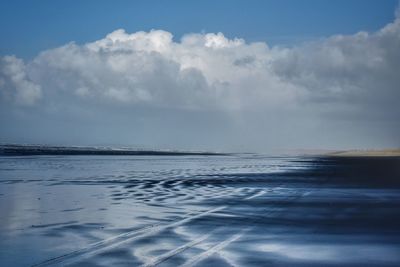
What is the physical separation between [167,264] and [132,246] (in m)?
2.03

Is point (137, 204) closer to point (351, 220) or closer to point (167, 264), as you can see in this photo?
point (351, 220)

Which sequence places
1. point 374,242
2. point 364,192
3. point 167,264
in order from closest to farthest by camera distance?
point 167,264 < point 374,242 < point 364,192

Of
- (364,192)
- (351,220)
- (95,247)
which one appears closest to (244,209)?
(351,220)

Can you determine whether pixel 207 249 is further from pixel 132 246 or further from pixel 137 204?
pixel 137 204

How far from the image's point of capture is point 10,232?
1373cm

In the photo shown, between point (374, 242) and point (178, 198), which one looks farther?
point (178, 198)

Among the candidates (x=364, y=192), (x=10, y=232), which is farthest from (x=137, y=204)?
(x=364, y=192)

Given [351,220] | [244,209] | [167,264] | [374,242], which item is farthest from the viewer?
[244,209]

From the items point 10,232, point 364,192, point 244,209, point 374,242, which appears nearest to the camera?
point 374,242

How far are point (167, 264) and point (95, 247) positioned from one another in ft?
7.92

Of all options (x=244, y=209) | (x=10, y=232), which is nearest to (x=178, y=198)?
(x=244, y=209)

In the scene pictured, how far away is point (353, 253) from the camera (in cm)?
1132

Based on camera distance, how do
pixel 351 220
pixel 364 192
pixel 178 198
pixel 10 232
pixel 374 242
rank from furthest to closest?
pixel 364 192 → pixel 178 198 → pixel 351 220 → pixel 10 232 → pixel 374 242

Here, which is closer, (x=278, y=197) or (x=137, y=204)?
(x=137, y=204)
